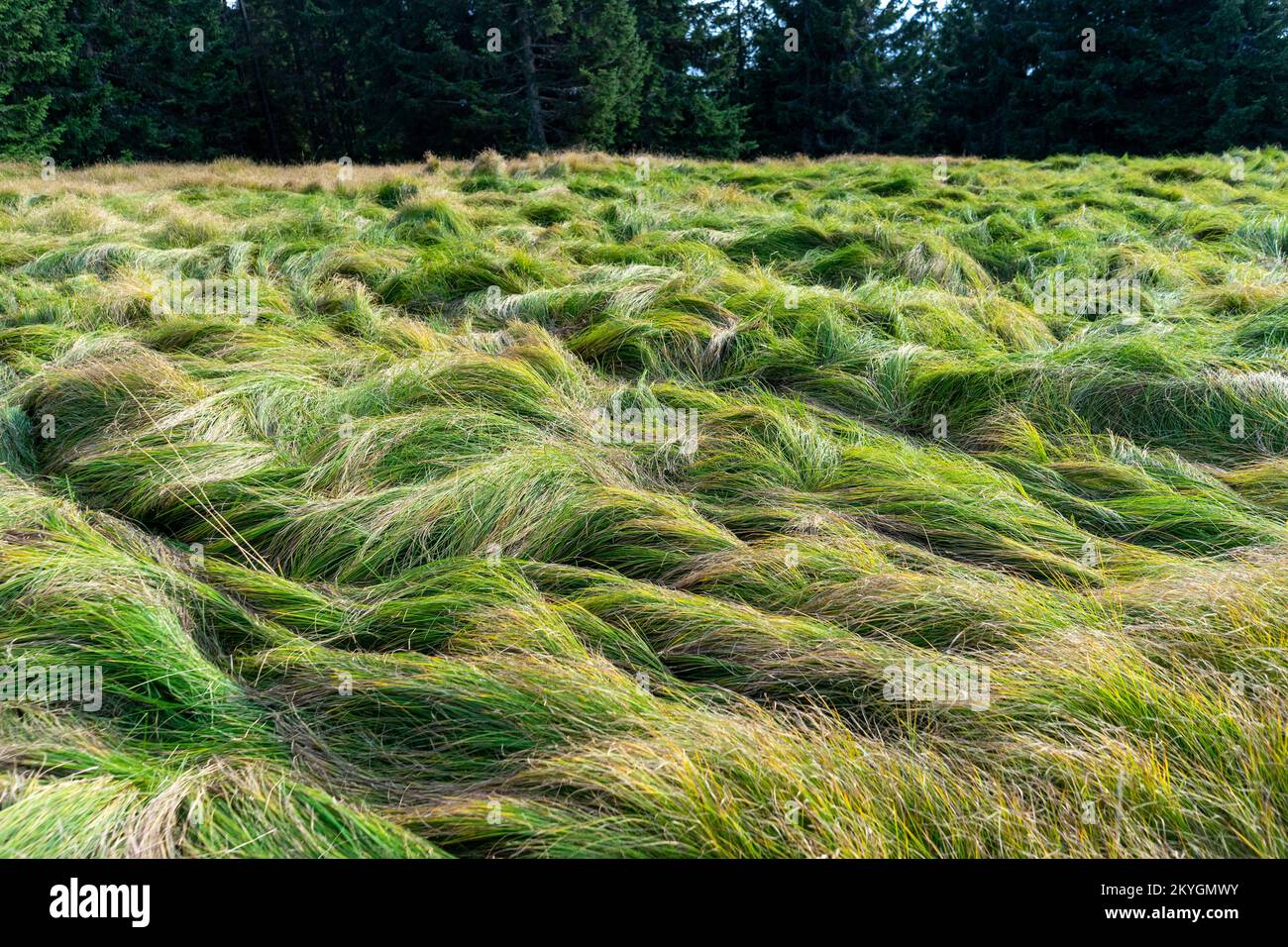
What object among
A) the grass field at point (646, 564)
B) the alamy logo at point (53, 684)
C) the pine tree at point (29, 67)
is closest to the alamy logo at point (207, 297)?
the grass field at point (646, 564)

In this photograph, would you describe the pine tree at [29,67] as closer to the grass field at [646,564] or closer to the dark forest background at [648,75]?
the dark forest background at [648,75]

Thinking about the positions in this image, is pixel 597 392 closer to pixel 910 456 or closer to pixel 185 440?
pixel 910 456

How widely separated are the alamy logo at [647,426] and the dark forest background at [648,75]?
16.3m

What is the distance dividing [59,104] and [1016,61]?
948 inches

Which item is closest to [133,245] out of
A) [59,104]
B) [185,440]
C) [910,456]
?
[185,440]

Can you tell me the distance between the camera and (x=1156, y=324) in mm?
4105

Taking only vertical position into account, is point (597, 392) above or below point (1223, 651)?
above

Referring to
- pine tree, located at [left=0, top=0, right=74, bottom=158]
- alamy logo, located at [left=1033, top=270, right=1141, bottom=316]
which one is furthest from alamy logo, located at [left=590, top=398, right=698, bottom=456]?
pine tree, located at [left=0, top=0, right=74, bottom=158]
